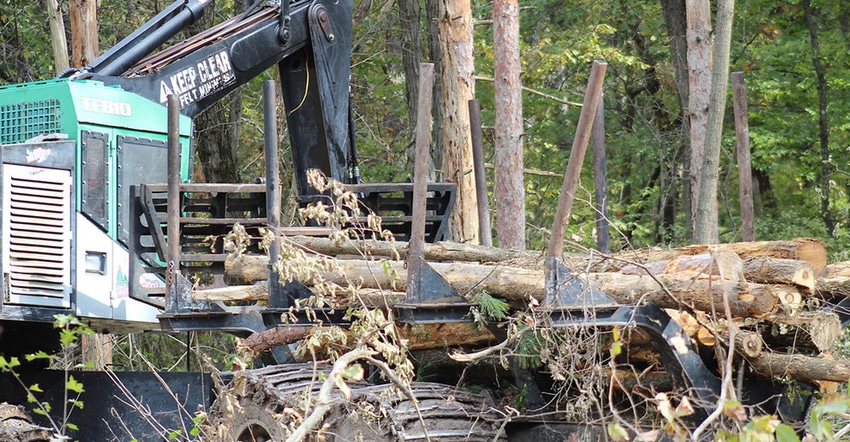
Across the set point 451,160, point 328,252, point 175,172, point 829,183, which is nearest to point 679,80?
point 829,183

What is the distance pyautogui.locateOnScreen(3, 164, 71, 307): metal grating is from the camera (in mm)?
7633

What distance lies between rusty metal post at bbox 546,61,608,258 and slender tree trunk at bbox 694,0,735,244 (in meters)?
7.68

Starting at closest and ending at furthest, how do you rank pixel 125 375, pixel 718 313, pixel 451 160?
pixel 718 313 → pixel 125 375 → pixel 451 160

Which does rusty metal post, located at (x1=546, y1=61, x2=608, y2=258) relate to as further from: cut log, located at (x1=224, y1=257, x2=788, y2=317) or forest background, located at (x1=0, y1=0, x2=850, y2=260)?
forest background, located at (x1=0, y1=0, x2=850, y2=260)

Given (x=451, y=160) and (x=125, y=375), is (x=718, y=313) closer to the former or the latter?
(x=125, y=375)

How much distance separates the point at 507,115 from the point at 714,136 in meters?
2.74

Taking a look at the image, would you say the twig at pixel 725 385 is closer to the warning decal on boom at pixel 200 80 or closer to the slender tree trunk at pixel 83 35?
the warning decal on boom at pixel 200 80

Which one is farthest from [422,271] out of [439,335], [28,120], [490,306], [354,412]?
[28,120]

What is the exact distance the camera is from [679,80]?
17922 millimetres

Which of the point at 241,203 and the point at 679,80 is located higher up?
the point at 679,80

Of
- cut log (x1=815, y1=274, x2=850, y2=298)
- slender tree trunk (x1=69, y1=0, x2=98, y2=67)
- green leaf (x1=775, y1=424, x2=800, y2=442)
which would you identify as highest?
slender tree trunk (x1=69, y1=0, x2=98, y2=67)

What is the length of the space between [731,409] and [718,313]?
1747 millimetres

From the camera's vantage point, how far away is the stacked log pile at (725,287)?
17.1 feet

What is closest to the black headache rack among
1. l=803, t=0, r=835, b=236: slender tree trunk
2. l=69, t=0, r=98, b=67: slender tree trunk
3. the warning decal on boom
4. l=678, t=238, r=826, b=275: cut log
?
the warning decal on boom
